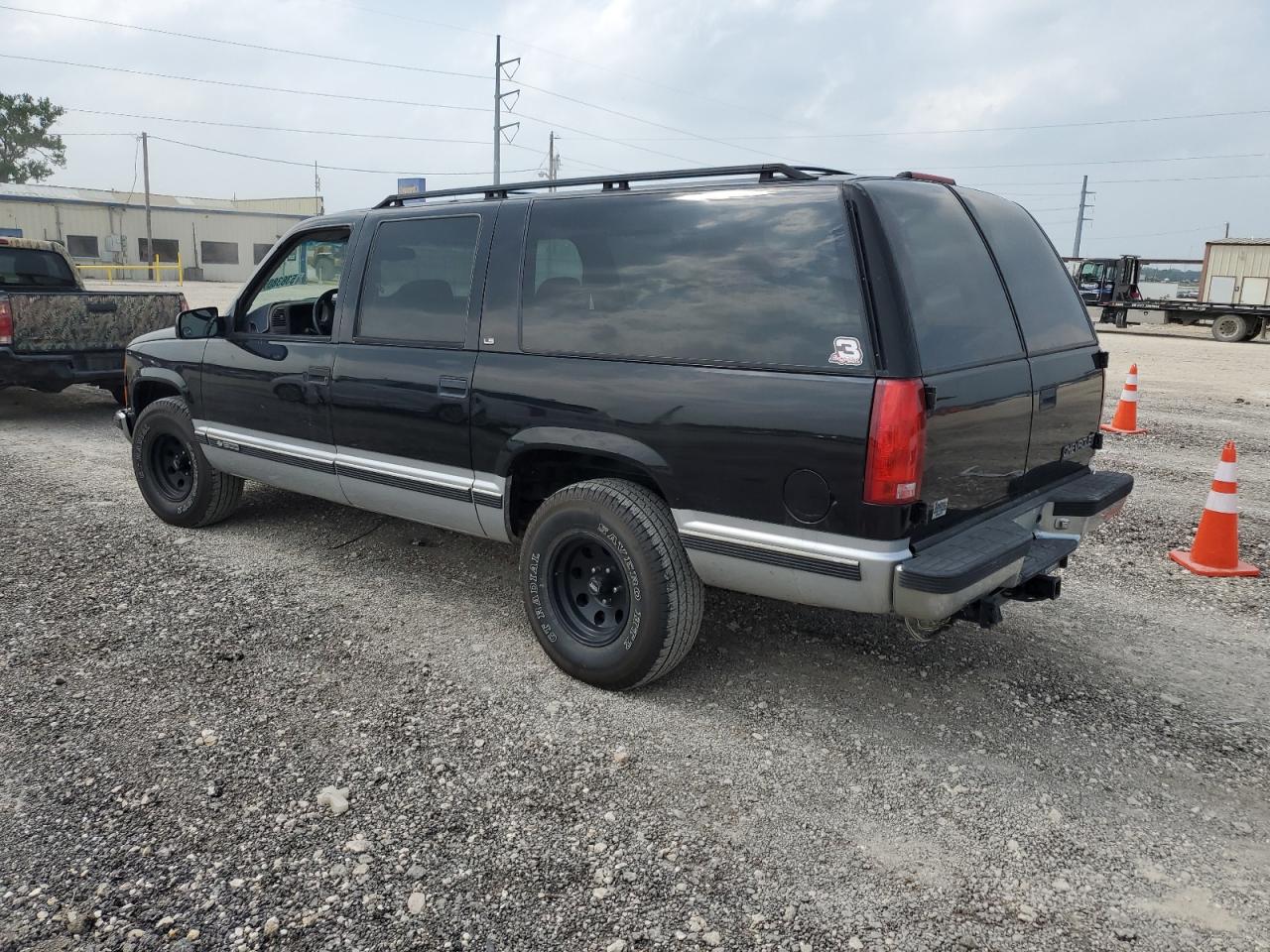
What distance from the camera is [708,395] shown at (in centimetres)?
325

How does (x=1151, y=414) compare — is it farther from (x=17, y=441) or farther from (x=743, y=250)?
(x=17, y=441)

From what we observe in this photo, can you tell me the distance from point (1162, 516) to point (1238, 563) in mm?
1005

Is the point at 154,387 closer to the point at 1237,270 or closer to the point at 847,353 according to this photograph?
the point at 847,353

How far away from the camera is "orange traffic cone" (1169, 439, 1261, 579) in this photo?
5160 millimetres

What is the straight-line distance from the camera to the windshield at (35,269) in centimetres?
949

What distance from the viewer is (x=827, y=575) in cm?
307

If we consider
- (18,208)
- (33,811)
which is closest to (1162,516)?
(33,811)

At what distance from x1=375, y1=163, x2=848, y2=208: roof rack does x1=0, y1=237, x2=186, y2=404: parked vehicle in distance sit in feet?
18.4

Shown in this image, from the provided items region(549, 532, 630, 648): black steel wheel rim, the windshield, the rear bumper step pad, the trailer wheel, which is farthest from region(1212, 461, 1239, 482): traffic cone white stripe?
the trailer wheel

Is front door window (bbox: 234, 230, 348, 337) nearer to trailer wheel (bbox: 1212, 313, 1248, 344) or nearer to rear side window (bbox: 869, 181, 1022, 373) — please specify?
rear side window (bbox: 869, 181, 1022, 373)

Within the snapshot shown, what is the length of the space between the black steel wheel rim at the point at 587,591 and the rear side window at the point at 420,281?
1060 millimetres

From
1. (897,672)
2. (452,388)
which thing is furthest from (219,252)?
(897,672)

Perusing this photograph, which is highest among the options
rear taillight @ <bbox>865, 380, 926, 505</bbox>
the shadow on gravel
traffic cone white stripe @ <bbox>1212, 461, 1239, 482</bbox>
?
rear taillight @ <bbox>865, 380, 926, 505</bbox>

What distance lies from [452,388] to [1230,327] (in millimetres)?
29935
